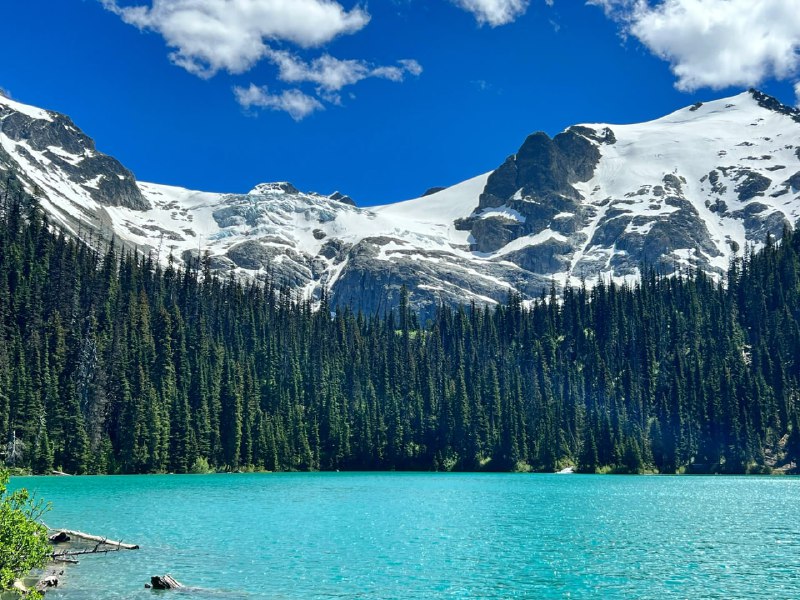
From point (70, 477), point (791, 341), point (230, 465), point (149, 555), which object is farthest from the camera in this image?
point (791, 341)

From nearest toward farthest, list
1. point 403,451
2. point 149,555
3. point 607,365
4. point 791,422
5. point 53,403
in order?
point 149,555, point 53,403, point 791,422, point 403,451, point 607,365

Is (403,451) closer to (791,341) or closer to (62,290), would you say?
(62,290)

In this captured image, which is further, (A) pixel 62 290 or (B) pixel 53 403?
(A) pixel 62 290

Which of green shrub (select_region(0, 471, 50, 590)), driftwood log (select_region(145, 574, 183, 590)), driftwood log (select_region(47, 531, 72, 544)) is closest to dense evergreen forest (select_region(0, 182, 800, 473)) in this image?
driftwood log (select_region(47, 531, 72, 544))

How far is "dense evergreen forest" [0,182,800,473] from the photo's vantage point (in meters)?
133

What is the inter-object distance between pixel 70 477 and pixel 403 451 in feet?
240

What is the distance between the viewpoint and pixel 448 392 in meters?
175

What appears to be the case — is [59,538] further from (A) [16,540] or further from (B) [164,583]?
(A) [16,540]

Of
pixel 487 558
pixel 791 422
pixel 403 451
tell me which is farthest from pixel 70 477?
pixel 791 422

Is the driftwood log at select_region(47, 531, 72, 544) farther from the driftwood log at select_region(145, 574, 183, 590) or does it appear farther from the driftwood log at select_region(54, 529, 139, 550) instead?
the driftwood log at select_region(145, 574, 183, 590)

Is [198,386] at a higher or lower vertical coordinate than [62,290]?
lower

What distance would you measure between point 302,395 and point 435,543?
12437cm

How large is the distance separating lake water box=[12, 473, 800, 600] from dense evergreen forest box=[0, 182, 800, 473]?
43.3 meters

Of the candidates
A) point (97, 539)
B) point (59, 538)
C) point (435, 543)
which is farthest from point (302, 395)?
point (97, 539)
